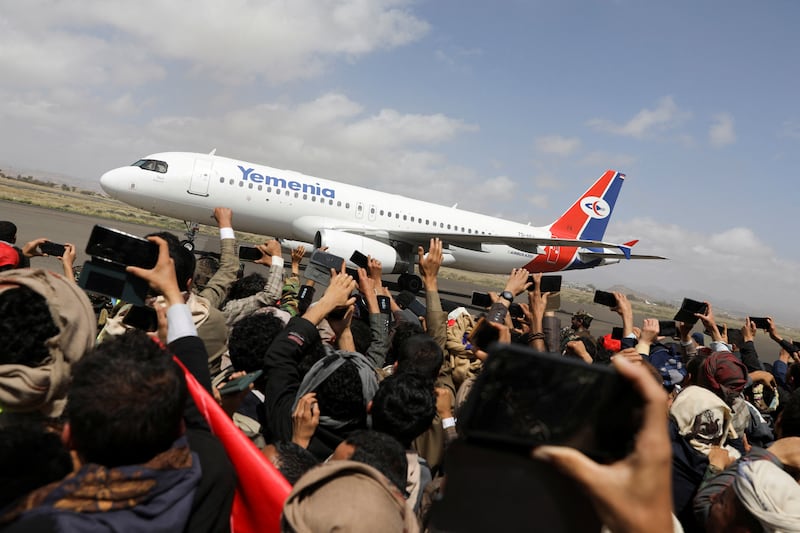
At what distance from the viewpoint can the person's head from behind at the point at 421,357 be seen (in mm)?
3312

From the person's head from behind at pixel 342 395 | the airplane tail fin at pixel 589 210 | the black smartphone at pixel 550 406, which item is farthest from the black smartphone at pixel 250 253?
the airplane tail fin at pixel 589 210

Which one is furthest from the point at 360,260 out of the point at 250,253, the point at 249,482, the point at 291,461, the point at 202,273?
the point at 249,482

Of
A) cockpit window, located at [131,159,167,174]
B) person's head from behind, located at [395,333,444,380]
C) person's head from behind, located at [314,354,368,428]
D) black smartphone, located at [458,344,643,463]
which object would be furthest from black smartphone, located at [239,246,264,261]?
cockpit window, located at [131,159,167,174]

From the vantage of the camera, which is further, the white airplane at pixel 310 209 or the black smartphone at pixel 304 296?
the white airplane at pixel 310 209

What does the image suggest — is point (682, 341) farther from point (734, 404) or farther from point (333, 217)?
point (333, 217)

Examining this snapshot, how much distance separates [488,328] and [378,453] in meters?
1.79

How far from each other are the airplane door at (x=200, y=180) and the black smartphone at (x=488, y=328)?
12494mm

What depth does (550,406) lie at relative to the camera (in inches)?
35.8

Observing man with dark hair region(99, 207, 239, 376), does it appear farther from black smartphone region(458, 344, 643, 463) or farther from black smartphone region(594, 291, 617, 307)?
black smartphone region(594, 291, 617, 307)

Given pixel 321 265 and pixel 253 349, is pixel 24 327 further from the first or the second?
pixel 321 265

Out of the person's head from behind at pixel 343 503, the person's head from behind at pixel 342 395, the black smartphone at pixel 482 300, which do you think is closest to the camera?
the person's head from behind at pixel 343 503

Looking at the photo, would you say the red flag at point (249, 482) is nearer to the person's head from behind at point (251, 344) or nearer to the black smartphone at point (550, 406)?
the black smartphone at point (550, 406)

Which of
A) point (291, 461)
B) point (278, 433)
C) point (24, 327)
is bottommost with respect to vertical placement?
point (278, 433)

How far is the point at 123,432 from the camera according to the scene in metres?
1.31
